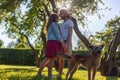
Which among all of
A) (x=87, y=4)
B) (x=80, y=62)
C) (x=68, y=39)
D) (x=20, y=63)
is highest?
(x=87, y=4)

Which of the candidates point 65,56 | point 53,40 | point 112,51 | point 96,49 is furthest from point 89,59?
point 112,51

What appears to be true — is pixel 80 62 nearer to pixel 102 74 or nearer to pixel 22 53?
pixel 102 74

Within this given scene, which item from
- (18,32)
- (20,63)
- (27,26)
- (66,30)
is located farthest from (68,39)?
(20,63)

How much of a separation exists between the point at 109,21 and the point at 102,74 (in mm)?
36588

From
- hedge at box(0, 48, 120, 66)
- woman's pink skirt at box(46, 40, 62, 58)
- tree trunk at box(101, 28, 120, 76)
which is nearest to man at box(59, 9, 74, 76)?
woman's pink skirt at box(46, 40, 62, 58)

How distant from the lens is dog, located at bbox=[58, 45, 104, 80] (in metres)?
9.67

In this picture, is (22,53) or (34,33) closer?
(34,33)

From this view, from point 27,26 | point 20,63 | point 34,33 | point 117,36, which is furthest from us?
point 20,63

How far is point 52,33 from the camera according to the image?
10734mm

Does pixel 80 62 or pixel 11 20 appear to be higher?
pixel 11 20

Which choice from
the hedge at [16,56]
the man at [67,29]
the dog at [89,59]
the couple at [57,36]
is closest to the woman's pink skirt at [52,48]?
the couple at [57,36]

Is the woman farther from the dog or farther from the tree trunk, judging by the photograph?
the tree trunk

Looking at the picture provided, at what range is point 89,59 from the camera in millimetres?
10000

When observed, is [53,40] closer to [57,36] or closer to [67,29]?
[57,36]
